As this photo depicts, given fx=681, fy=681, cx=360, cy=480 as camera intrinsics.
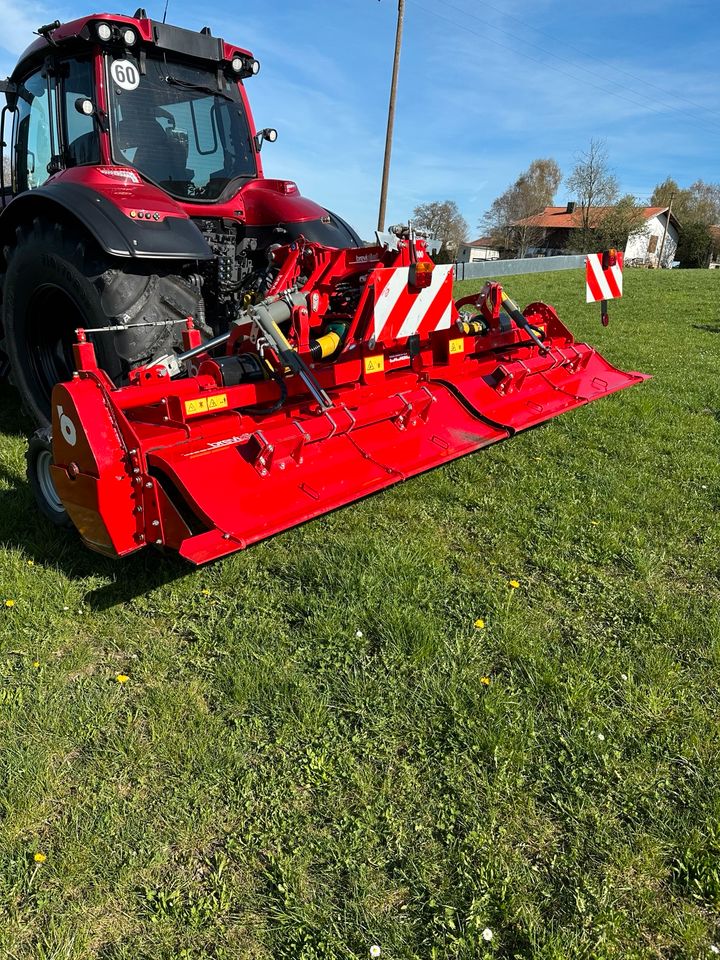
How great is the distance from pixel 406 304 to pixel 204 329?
1.32 meters

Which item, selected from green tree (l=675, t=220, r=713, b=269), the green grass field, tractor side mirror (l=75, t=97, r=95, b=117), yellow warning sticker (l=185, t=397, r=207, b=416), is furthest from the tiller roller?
green tree (l=675, t=220, r=713, b=269)

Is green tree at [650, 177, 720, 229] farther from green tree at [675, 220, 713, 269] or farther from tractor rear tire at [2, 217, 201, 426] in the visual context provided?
tractor rear tire at [2, 217, 201, 426]

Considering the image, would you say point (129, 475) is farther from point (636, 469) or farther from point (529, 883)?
point (636, 469)

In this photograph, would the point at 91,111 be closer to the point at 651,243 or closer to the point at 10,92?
the point at 10,92

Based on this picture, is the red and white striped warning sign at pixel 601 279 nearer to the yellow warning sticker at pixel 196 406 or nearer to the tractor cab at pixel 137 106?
the tractor cab at pixel 137 106

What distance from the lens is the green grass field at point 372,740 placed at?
178 cm

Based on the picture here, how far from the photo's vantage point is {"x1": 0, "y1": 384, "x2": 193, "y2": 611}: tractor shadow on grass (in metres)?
3.15

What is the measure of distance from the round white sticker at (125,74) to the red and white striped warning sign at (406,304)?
246cm

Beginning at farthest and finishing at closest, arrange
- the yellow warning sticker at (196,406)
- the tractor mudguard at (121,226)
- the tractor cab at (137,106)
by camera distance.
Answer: the tractor cab at (137,106)
the tractor mudguard at (121,226)
the yellow warning sticker at (196,406)

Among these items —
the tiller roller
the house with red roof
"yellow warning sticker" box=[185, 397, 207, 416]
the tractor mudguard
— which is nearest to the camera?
the tiller roller

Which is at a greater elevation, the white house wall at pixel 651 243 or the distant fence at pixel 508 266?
the white house wall at pixel 651 243

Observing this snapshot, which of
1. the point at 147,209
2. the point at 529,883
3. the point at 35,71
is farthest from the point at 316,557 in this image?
the point at 35,71

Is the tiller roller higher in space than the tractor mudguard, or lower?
lower

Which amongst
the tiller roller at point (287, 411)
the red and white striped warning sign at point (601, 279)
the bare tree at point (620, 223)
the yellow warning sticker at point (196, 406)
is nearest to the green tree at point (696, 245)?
the bare tree at point (620, 223)
